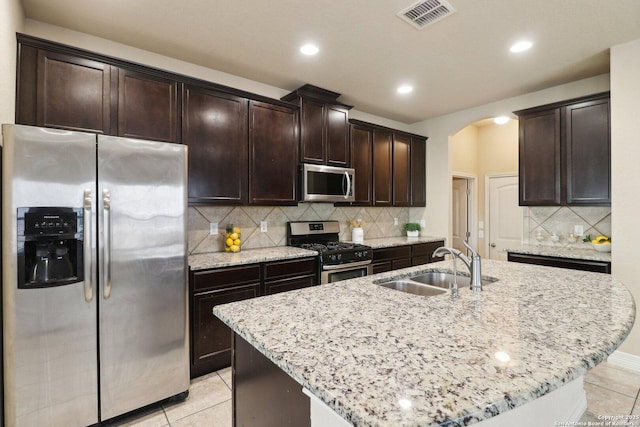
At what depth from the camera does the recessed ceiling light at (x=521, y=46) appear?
8.55 feet

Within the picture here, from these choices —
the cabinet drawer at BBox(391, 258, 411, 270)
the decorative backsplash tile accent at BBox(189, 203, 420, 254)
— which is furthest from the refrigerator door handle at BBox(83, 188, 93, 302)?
the cabinet drawer at BBox(391, 258, 411, 270)

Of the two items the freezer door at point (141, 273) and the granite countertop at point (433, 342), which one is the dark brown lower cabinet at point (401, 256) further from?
the freezer door at point (141, 273)

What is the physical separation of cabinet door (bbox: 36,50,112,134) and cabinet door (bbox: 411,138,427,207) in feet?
12.5

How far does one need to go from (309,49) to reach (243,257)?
1.91 m

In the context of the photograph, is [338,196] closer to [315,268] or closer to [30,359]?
[315,268]

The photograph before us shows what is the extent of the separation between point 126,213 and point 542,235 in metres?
4.26

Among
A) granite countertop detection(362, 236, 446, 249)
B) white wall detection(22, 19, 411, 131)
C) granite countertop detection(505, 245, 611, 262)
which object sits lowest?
granite countertop detection(505, 245, 611, 262)

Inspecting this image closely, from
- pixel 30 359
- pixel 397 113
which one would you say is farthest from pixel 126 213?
pixel 397 113

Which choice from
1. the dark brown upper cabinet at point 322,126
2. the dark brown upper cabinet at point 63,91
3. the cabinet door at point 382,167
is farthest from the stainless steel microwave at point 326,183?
the dark brown upper cabinet at point 63,91

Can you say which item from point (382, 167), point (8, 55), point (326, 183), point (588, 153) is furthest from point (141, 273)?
point (588, 153)

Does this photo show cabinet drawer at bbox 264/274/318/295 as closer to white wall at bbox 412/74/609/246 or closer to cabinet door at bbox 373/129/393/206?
cabinet door at bbox 373/129/393/206

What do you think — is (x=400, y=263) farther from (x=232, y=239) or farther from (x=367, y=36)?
(x=367, y=36)

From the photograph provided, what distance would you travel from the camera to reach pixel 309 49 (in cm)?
272

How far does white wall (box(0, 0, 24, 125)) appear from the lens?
1.72 metres
